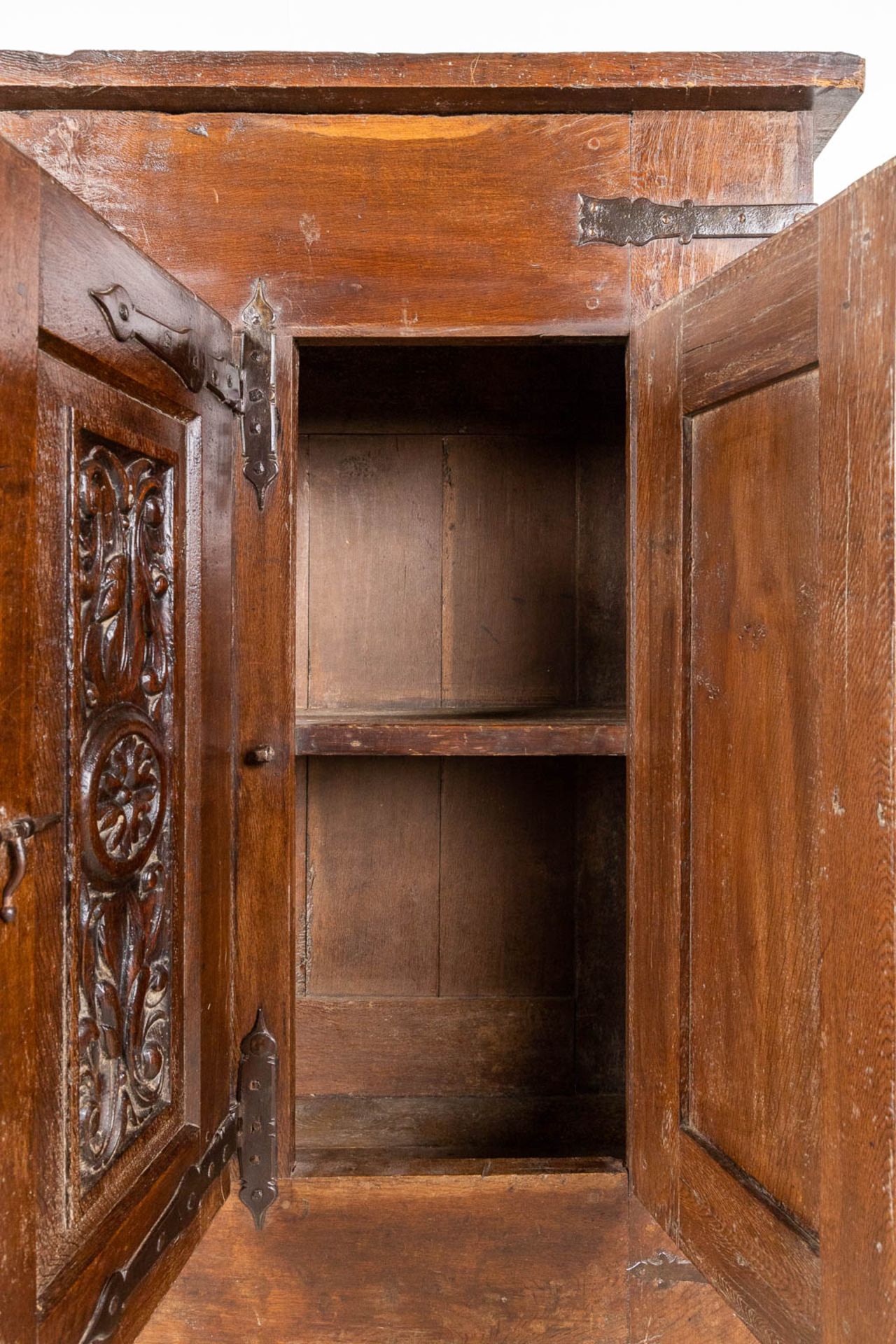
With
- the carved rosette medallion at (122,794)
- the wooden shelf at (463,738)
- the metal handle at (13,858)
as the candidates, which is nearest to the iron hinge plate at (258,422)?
the carved rosette medallion at (122,794)

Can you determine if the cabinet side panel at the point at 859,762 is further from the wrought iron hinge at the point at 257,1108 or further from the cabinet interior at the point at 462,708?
the cabinet interior at the point at 462,708

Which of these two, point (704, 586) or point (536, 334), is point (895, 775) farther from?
point (536, 334)

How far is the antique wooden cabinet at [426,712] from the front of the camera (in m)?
0.67

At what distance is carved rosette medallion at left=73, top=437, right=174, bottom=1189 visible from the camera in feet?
2.42

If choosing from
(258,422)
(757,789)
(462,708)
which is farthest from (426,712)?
(757,789)

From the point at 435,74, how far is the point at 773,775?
0.74 meters

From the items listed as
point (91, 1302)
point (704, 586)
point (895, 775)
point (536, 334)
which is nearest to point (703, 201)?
point (536, 334)

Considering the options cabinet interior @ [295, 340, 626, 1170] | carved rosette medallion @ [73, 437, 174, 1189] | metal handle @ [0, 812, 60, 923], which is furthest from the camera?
cabinet interior @ [295, 340, 626, 1170]

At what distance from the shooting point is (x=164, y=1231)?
842mm

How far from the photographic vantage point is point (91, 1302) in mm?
728

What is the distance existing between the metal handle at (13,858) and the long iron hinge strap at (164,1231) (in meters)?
0.34

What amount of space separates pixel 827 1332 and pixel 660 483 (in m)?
0.71

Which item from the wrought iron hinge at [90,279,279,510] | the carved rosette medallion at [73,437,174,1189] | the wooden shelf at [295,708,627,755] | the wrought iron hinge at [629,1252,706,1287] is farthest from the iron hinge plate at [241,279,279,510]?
the wrought iron hinge at [629,1252,706,1287]

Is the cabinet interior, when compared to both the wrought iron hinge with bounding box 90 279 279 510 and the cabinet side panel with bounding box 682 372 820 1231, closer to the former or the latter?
the wrought iron hinge with bounding box 90 279 279 510
